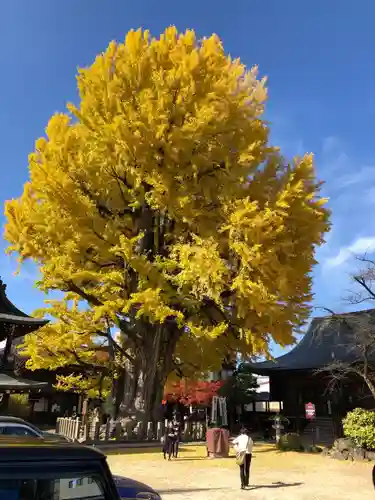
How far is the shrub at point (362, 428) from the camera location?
573 inches

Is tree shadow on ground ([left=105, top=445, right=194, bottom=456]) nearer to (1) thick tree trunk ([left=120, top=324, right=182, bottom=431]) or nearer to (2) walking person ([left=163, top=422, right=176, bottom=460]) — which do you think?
(2) walking person ([left=163, top=422, right=176, bottom=460])

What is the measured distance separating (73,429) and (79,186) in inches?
384

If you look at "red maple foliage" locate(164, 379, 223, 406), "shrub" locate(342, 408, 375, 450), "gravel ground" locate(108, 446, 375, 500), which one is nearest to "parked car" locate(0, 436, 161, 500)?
"gravel ground" locate(108, 446, 375, 500)

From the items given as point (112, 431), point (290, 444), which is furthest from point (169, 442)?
point (290, 444)

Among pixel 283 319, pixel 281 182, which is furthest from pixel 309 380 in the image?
pixel 281 182

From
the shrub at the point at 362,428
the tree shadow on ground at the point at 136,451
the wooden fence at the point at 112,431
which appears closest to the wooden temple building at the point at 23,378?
the wooden fence at the point at 112,431

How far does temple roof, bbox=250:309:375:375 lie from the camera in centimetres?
2100

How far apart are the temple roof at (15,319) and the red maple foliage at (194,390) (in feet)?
31.6

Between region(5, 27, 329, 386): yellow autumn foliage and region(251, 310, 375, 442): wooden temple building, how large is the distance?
4.85 meters

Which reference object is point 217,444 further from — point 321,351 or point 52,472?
point 52,472

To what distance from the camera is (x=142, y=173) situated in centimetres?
1653

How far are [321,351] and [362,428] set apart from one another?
26.8 feet

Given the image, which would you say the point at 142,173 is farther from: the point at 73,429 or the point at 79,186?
the point at 73,429

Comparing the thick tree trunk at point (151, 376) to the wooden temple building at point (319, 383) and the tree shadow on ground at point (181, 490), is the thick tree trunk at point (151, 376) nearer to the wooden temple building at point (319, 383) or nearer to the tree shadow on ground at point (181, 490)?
the wooden temple building at point (319, 383)
